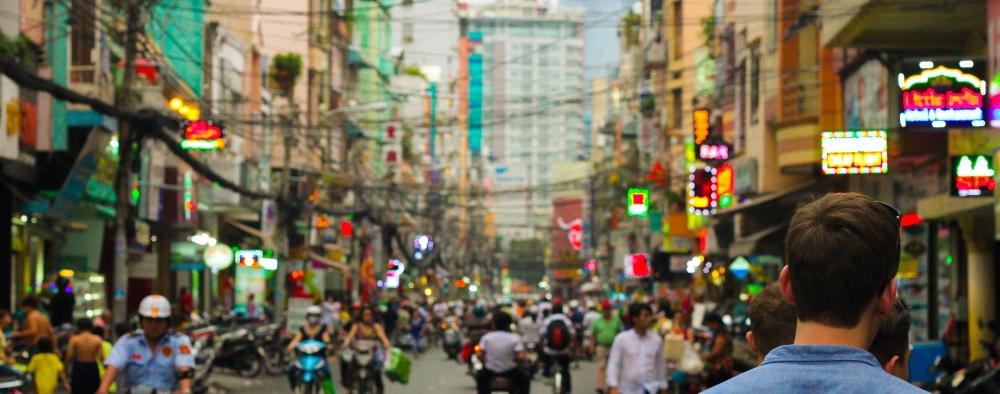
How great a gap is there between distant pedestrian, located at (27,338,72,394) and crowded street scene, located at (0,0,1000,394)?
1.3 inches

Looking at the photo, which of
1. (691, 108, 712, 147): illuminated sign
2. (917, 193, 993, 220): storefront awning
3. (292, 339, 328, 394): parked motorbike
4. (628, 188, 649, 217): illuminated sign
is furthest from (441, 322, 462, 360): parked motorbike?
(292, 339, 328, 394): parked motorbike

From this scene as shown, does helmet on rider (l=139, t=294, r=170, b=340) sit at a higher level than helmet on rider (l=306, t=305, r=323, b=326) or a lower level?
higher

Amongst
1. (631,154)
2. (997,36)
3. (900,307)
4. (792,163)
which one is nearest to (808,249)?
(900,307)

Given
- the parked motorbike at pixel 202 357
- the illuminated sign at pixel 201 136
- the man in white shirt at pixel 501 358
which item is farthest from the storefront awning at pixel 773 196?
the man in white shirt at pixel 501 358

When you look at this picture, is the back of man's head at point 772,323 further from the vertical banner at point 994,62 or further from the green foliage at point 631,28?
the green foliage at point 631,28

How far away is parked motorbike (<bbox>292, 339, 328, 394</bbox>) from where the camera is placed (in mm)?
23906

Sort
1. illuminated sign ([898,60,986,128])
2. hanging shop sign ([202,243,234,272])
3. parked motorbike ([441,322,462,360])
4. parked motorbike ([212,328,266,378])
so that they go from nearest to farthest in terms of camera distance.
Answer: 1. illuminated sign ([898,60,986,128])
2. parked motorbike ([212,328,266,378])
3. hanging shop sign ([202,243,234,272])
4. parked motorbike ([441,322,462,360])

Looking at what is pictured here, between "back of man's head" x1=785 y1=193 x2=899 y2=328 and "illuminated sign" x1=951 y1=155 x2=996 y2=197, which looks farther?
"illuminated sign" x1=951 y1=155 x2=996 y2=197

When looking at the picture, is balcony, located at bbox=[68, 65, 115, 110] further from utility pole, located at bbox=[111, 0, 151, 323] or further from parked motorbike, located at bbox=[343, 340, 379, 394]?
parked motorbike, located at bbox=[343, 340, 379, 394]

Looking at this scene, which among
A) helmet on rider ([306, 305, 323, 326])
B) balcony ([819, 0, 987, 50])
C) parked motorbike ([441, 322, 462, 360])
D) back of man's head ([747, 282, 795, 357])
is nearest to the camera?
back of man's head ([747, 282, 795, 357])

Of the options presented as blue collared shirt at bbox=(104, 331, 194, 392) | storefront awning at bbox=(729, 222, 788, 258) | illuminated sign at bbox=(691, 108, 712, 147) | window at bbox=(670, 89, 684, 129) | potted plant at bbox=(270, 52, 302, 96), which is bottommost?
blue collared shirt at bbox=(104, 331, 194, 392)

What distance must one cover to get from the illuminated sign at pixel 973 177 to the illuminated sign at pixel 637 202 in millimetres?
34469

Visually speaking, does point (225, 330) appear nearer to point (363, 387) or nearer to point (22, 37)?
point (22, 37)

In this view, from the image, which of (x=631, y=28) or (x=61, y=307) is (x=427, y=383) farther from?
(x=631, y=28)
